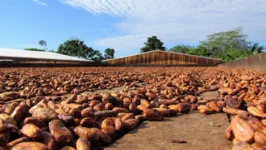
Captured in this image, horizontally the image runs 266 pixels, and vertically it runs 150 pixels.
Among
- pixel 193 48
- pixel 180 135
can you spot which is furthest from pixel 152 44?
pixel 180 135

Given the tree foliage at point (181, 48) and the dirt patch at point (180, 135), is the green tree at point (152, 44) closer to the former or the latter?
the tree foliage at point (181, 48)

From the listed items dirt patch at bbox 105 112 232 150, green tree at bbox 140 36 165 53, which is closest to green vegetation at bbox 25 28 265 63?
green tree at bbox 140 36 165 53

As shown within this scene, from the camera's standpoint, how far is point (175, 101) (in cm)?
171

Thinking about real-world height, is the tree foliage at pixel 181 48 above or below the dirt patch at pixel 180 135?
above

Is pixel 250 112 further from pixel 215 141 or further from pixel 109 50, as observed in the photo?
pixel 109 50

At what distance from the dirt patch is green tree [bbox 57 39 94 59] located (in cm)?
3692

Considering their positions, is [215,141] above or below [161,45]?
below

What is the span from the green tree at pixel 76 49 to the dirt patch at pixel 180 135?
36921 millimetres

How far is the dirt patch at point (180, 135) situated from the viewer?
973 mm

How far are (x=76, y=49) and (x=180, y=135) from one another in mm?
38044

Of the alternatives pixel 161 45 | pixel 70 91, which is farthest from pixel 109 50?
pixel 70 91

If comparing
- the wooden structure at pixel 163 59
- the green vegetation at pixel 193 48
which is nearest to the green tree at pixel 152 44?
the green vegetation at pixel 193 48

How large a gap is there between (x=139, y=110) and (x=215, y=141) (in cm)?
57

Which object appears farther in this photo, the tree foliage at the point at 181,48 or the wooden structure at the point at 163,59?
the tree foliage at the point at 181,48
